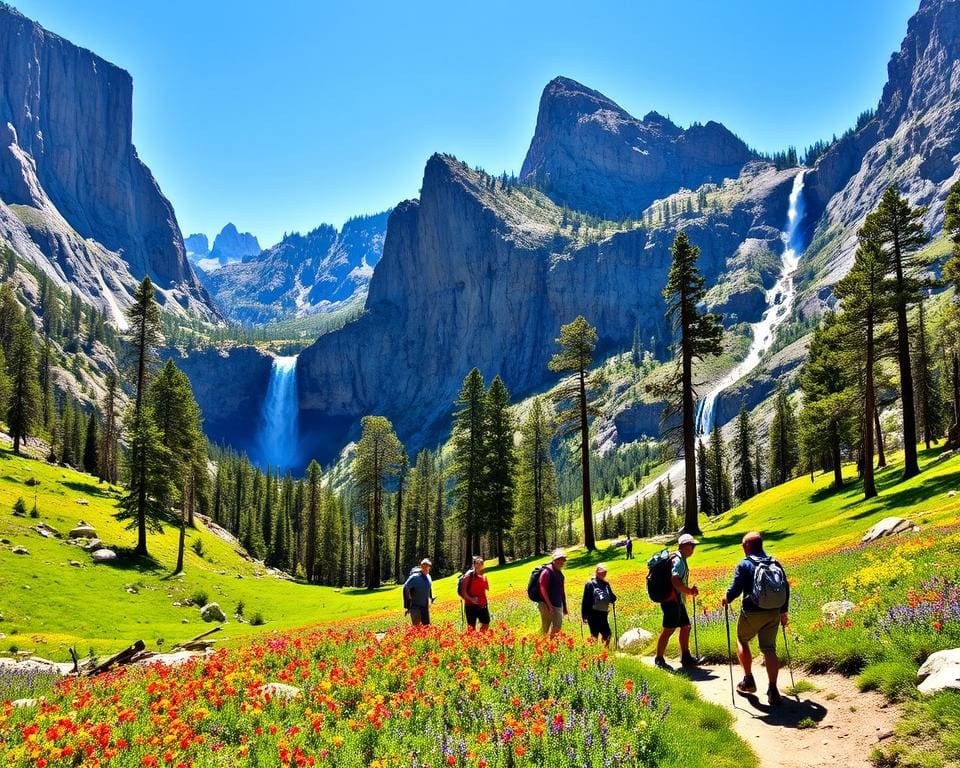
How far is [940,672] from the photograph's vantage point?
24.6ft

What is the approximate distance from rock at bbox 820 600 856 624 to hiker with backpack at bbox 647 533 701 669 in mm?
2610

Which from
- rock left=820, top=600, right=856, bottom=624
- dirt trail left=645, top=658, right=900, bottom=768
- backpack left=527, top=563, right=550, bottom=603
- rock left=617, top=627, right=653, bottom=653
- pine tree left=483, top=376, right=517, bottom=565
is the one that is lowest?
rock left=617, top=627, right=653, bottom=653

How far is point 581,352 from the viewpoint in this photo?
41531mm

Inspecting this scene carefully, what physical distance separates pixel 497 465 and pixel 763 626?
138ft

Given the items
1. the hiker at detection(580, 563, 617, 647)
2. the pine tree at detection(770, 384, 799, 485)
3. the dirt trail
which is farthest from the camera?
the pine tree at detection(770, 384, 799, 485)

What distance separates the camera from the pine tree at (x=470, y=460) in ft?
165

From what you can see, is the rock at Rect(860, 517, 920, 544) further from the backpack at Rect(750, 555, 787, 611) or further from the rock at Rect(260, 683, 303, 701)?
the rock at Rect(260, 683, 303, 701)

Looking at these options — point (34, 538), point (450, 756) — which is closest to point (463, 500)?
point (34, 538)

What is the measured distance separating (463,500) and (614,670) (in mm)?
42727

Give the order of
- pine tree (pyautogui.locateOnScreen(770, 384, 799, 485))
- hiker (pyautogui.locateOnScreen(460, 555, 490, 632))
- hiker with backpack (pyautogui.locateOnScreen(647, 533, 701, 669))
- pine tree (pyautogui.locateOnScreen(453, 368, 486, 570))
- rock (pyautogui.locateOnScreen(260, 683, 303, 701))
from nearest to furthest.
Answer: rock (pyautogui.locateOnScreen(260, 683, 303, 701))
hiker with backpack (pyautogui.locateOnScreen(647, 533, 701, 669))
hiker (pyautogui.locateOnScreen(460, 555, 490, 632))
pine tree (pyautogui.locateOnScreen(453, 368, 486, 570))
pine tree (pyautogui.locateOnScreen(770, 384, 799, 485))

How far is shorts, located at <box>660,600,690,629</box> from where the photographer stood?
38.1 ft

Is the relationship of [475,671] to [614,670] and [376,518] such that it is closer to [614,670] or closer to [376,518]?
[614,670]

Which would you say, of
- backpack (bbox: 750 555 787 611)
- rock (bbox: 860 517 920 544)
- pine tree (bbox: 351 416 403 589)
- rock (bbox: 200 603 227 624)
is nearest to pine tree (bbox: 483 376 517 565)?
pine tree (bbox: 351 416 403 589)

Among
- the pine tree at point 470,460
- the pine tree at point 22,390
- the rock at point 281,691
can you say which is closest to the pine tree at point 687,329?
the pine tree at point 470,460
